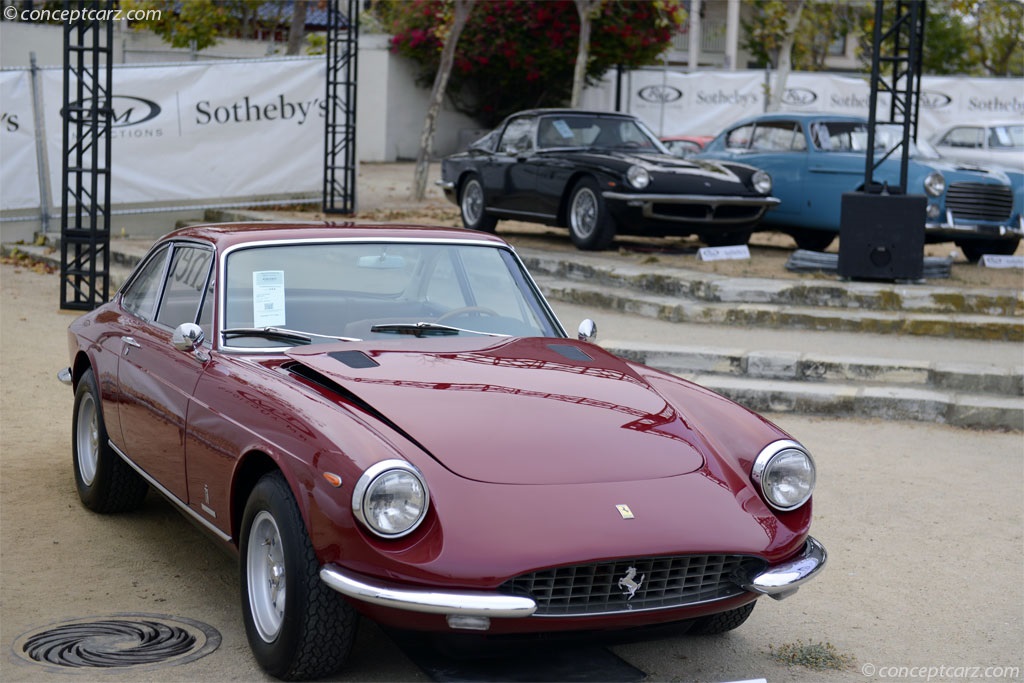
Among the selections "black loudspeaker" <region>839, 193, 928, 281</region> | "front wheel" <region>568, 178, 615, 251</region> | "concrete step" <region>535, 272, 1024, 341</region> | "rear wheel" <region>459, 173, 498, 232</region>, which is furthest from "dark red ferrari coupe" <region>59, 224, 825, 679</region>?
"rear wheel" <region>459, 173, 498, 232</region>

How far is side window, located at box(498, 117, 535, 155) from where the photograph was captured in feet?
46.2

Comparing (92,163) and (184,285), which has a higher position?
(92,163)

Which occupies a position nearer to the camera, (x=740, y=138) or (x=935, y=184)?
(x=935, y=184)

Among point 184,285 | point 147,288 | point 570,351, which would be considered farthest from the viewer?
point 147,288

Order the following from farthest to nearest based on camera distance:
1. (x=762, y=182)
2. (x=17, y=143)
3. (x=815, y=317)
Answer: (x=17, y=143) → (x=762, y=182) → (x=815, y=317)

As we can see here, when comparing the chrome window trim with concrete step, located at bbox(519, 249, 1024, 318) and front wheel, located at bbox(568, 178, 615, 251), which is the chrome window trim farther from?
front wheel, located at bbox(568, 178, 615, 251)

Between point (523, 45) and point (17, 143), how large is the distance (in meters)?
18.3

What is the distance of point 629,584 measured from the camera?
3396 millimetres

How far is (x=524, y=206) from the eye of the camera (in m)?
14.1

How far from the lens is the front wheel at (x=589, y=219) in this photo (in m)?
13.1

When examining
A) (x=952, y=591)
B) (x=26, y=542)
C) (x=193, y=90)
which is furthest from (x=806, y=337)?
(x=193, y=90)

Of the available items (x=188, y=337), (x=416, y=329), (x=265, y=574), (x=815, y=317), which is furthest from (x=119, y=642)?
A: (x=815, y=317)

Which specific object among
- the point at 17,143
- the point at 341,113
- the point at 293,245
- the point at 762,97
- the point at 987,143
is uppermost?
the point at 762,97

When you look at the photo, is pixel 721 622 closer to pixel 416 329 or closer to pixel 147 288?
pixel 416 329
